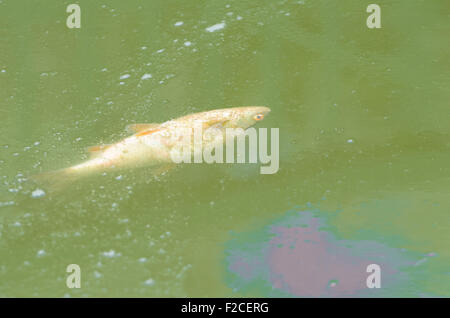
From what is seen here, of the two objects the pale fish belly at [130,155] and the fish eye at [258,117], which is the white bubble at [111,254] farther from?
the fish eye at [258,117]

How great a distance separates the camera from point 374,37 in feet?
10.6

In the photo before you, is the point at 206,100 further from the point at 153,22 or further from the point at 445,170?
the point at 445,170

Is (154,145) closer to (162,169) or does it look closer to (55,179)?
(162,169)

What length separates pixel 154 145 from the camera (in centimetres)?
253

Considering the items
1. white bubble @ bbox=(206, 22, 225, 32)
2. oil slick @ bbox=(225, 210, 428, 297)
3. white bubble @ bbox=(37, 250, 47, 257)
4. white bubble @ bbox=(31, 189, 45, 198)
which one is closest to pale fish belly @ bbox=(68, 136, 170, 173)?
white bubble @ bbox=(31, 189, 45, 198)

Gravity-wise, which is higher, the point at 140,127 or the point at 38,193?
the point at 140,127

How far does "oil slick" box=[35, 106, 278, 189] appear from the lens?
8.11ft

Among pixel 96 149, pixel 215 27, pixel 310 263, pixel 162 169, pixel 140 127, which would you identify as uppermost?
pixel 215 27

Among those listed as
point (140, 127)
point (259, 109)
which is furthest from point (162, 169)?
point (259, 109)

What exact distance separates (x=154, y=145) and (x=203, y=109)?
408mm

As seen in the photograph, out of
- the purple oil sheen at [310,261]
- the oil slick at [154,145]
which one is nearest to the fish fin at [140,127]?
the oil slick at [154,145]

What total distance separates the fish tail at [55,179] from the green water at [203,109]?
0.16 ft
